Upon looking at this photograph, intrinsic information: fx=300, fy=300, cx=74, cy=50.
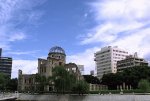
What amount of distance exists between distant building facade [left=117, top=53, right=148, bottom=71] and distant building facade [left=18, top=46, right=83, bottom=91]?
59.8 meters

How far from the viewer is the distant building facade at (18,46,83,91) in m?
128

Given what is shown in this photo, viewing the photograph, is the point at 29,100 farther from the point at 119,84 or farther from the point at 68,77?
the point at 119,84

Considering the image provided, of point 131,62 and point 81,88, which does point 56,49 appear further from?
point 131,62

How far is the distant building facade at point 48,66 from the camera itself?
128m

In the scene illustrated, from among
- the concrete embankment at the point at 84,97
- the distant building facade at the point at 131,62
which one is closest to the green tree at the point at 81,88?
→ the concrete embankment at the point at 84,97

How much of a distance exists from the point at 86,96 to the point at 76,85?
19.1 feet

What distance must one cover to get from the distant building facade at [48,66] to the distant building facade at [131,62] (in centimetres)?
5980

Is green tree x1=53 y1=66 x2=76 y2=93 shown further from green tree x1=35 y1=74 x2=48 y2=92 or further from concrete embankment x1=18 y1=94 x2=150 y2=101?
green tree x1=35 y1=74 x2=48 y2=92

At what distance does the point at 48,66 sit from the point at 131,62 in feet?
232

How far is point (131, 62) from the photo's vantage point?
183 meters

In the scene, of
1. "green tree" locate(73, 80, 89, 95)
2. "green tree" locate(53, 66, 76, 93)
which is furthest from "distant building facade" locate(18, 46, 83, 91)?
"green tree" locate(73, 80, 89, 95)

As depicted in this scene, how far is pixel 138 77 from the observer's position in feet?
423

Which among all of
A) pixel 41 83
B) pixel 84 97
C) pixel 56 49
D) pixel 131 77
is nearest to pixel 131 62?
pixel 131 77

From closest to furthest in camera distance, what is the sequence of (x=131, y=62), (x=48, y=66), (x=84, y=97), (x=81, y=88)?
(x=84, y=97) → (x=81, y=88) → (x=48, y=66) → (x=131, y=62)
